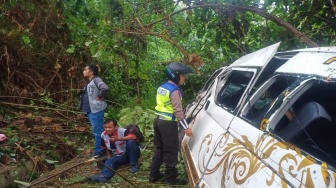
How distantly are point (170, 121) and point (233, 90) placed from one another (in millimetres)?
1125

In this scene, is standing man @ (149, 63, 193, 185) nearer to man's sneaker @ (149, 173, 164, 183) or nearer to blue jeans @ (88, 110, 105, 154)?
man's sneaker @ (149, 173, 164, 183)

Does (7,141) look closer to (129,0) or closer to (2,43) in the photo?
(2,43)

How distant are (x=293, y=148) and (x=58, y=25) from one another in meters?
Result: 7.80

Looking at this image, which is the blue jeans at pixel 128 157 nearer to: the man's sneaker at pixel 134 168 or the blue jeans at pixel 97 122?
the man's sneaker at pixel 134 168

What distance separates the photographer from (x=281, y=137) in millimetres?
2189

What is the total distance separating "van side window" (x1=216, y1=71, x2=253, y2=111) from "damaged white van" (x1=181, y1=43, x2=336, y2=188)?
861 millimetres

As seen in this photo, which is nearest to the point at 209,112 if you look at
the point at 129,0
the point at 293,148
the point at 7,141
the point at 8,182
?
the point at 293,148

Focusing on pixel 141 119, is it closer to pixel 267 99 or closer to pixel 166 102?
pixel 166 102

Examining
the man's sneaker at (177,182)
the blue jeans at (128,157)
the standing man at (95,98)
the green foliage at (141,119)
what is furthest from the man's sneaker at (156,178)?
the green foliage at (141,119)

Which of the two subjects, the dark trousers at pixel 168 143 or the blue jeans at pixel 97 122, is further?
the blue jeans at pixel 97 122

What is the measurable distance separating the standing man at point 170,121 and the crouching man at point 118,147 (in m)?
0.58

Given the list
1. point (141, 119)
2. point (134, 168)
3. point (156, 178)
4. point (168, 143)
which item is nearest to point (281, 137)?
point (168, 143)

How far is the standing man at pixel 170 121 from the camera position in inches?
161

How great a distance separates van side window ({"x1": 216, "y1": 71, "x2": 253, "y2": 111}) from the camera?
4363 millimetres
